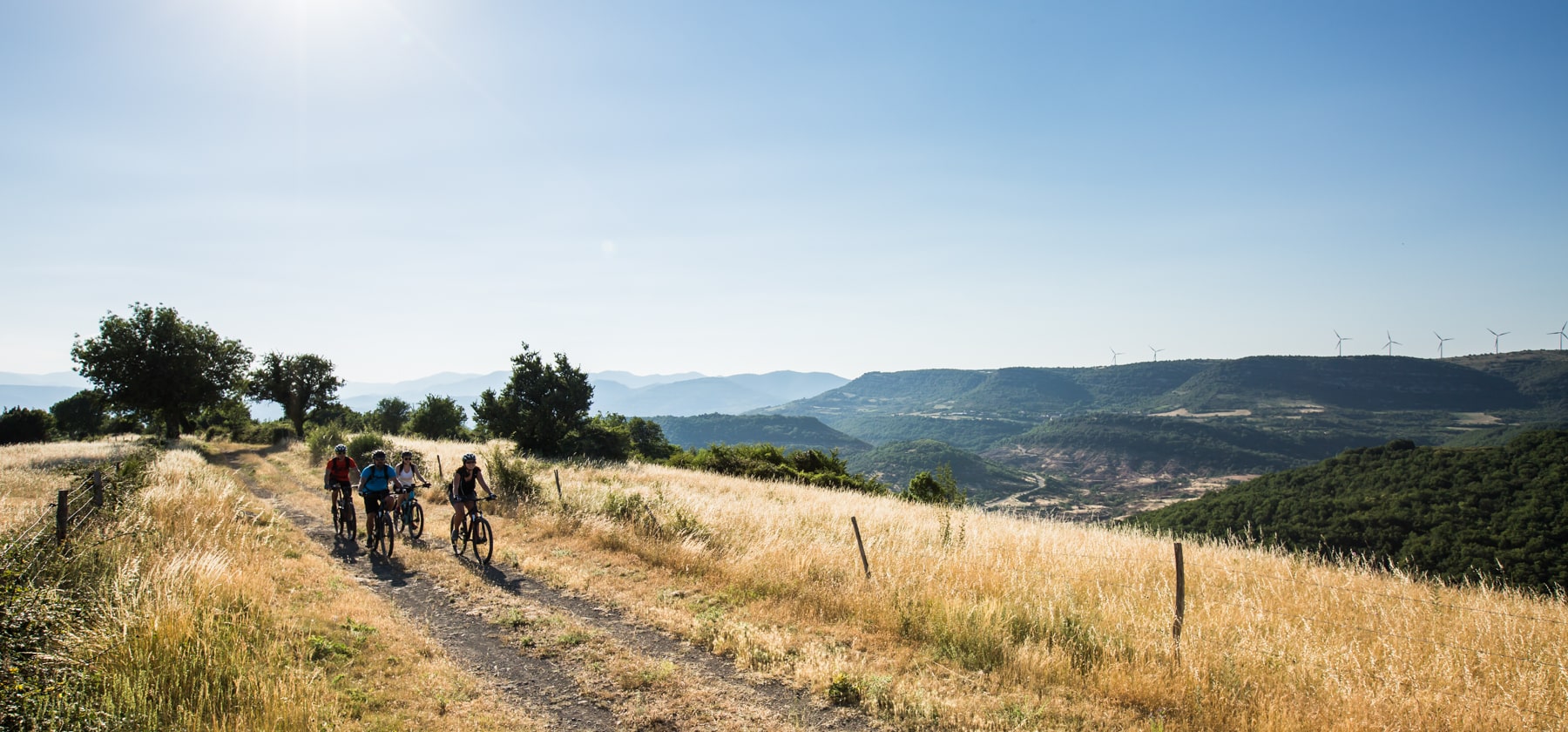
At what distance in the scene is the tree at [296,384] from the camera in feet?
166

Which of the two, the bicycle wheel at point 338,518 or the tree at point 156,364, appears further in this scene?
the tree at point 156,364

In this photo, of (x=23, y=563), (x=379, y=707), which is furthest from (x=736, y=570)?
(x=23, y=563)

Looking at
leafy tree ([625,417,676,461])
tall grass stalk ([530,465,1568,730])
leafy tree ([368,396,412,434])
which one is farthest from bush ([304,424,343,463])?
tall grass stalk ([530,465,1568,730])

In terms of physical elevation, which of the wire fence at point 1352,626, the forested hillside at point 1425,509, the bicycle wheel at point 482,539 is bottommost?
the forested hillside at point 1425,509

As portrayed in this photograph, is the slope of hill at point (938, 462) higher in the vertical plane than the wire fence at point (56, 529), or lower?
lower

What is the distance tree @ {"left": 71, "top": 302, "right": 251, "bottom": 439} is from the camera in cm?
3559

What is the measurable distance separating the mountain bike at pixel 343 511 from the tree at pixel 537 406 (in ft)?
76.8

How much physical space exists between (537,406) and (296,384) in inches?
1143

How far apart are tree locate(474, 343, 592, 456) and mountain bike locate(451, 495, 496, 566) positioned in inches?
1049

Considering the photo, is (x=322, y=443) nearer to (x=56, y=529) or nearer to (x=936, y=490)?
(x=56, y=529)

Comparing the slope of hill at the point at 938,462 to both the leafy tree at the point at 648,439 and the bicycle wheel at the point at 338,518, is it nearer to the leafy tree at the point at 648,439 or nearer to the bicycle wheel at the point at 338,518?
the leafy tree at the point at 648,439

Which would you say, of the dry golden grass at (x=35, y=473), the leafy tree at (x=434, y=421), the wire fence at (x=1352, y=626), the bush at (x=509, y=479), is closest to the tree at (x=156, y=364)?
the dry golden grass at (x=35, y=473)

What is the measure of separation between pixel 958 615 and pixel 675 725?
12.8 ft

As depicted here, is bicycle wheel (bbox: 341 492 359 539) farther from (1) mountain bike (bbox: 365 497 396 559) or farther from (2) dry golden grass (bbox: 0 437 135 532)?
(2) dry golden grass (bbox: 0 437 135 532)
